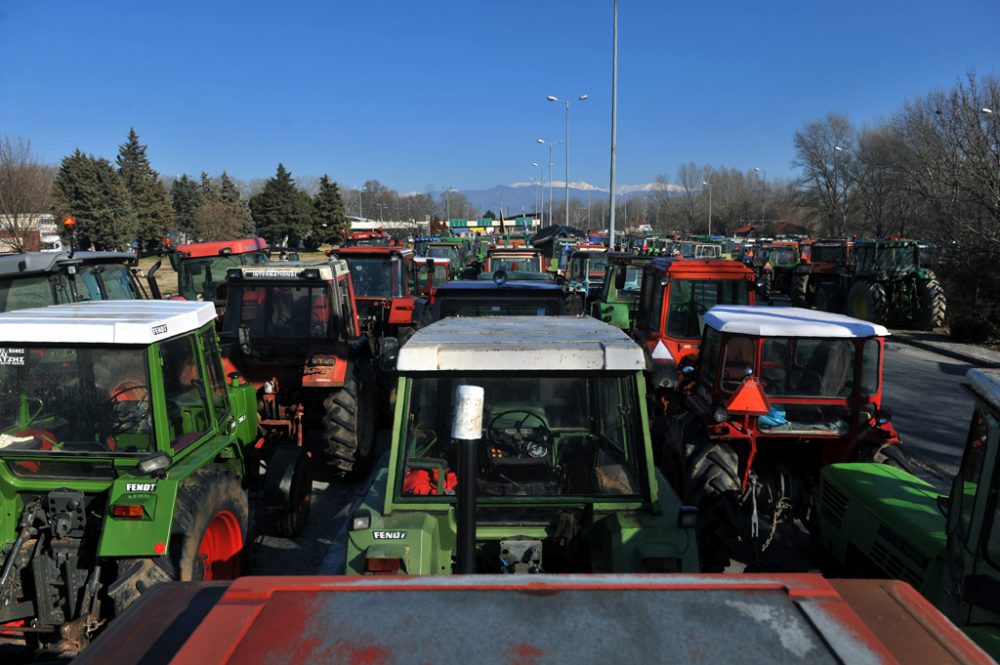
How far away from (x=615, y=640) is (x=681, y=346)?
26.3ft

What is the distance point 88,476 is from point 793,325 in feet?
16.4

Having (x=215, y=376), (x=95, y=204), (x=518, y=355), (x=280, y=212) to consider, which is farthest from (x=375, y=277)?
(x=280, y=212)

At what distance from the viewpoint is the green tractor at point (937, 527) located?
2938 mm

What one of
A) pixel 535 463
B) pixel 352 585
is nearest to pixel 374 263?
pixel 535 463

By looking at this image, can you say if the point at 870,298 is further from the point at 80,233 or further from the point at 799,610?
the point at 80,233

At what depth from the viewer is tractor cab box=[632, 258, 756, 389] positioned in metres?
9.38

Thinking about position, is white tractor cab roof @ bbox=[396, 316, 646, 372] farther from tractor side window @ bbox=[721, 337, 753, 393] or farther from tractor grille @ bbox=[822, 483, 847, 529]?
tractor side window @ bbox=[721, 337, 753, 393]

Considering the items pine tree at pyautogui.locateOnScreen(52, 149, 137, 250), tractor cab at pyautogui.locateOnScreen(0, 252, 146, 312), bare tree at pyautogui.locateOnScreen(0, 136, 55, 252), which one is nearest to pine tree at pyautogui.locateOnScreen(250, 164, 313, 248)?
pine tree at pyautogui.locateOnScreen(52, 149, 137, 250)

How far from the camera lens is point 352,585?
1.93 meters

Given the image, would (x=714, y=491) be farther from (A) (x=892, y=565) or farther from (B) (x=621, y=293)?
(B) (x=621, y=293)

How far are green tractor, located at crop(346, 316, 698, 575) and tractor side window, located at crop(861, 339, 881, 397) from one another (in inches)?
113

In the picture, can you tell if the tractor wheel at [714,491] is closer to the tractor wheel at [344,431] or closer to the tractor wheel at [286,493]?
the tractor wheel at [286,493]

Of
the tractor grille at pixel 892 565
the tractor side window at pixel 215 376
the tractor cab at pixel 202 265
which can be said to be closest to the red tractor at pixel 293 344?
the tractor side window at pixel 215 376

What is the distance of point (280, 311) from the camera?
8102mm
